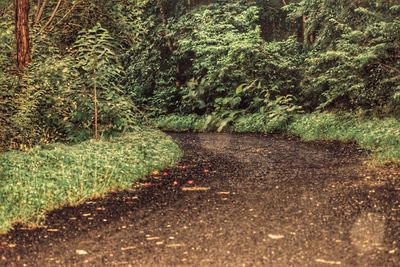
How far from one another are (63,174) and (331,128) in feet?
31.5

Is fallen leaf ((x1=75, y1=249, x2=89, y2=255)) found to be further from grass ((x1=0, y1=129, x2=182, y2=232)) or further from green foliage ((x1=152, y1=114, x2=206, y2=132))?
green foliage ((x1=152, y1=114, x2=206, y2=132))

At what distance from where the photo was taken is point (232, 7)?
24.4 metres

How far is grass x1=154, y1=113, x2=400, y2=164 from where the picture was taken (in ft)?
36.6

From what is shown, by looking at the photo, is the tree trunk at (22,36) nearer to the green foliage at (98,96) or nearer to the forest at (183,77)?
the forest at (183,77)

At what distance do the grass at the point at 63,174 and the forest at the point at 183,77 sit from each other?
42 mm

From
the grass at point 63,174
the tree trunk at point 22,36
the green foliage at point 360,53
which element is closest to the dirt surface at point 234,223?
the grass at point 63,174

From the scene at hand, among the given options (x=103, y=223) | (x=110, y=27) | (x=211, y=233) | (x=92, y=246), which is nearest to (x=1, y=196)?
(x=103, y=223)

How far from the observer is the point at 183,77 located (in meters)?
26.2

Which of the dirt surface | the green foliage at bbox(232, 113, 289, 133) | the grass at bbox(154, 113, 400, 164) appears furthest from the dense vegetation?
the dirt surface

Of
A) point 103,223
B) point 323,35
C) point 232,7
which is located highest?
point 232,7

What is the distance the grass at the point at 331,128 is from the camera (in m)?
11.2

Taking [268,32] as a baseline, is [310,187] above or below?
below

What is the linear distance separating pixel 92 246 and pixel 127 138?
→ 599 cm

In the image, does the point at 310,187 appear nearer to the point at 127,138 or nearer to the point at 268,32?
the point at 127,138
